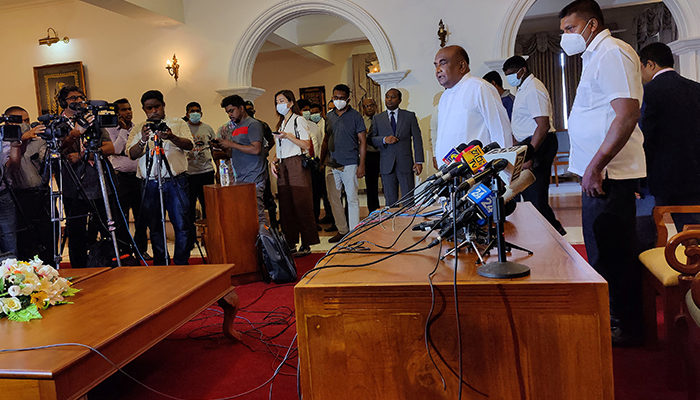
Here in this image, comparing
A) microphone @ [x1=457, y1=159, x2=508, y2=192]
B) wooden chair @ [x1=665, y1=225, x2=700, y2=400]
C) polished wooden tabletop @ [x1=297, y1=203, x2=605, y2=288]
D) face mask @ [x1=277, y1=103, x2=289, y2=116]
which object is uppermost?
face mask @ [x1=277, y1=103, x2=289, y2=116]

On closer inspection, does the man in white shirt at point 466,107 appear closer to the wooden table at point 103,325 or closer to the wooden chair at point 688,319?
the wooden chair at point 688,319

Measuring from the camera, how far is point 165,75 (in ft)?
21.7

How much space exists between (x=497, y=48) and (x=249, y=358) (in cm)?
457

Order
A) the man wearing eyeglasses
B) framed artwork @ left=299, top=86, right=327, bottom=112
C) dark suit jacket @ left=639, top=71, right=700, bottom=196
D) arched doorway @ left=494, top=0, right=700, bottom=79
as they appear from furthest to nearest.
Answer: framed artwork @ left=299, top=86, right=327, bottom=112 → arched doorway @ left=494, top=0, right=700, bottom=79 → the man wearing eyeglasses → dark suit jacket @ left=639, top=71, right=700, bottom=196

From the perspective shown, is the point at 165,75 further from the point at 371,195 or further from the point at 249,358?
the point at 249,358

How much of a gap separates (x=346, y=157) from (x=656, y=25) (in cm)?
729

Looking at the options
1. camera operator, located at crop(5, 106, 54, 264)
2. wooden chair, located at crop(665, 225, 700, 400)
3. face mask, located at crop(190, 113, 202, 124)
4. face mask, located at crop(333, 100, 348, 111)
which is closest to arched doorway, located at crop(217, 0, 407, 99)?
face mask, located at crop(333, 100, 348, 111)

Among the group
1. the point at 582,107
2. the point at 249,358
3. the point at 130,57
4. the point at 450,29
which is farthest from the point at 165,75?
the point at 582,107

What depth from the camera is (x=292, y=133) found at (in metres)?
4.33

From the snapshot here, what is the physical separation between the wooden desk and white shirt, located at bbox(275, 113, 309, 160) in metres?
0.78

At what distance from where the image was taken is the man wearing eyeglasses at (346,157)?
4.73 m

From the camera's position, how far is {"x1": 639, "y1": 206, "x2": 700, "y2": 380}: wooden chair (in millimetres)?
1619

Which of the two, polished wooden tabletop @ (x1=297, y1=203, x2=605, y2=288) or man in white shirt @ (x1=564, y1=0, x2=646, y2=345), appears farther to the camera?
man in white shirt @ (x1=564, y1=0, x2=646, y2=345)

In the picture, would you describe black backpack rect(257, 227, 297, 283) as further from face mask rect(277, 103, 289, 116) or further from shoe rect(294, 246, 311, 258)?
face mask rect(277, 103, 289, 116)
